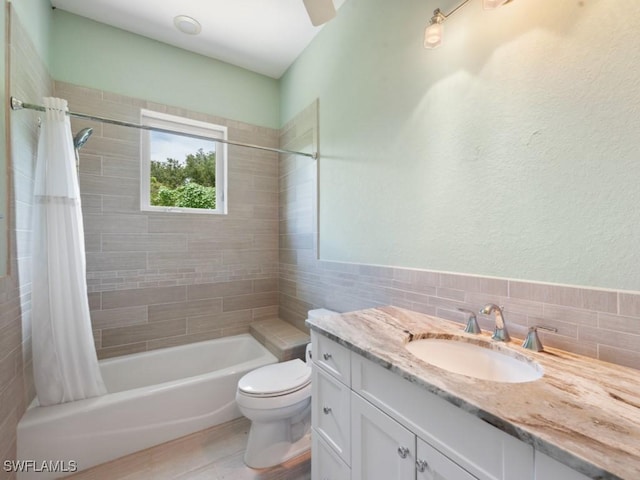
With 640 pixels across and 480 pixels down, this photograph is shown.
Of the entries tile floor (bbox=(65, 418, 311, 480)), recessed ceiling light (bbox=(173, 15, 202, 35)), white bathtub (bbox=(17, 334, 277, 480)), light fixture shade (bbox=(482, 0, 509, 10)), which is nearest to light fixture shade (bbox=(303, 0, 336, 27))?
light fixture shade (bbox=(482, 0, 509, 10))

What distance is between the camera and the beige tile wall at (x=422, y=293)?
79cm

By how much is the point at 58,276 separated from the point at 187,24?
1.99m

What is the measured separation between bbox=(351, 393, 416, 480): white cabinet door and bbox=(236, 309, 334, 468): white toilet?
611 millimetres

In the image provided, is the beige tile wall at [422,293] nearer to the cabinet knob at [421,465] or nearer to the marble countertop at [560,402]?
the marble countertop at [560,402]

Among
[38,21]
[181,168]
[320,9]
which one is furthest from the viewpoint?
[181,168]

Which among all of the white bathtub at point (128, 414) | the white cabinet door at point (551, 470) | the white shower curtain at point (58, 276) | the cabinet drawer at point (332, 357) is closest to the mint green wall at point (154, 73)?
the white shower curtain at point (58, 276)

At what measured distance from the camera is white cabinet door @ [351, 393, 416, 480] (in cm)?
77

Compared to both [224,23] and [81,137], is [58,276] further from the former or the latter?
[224,23]

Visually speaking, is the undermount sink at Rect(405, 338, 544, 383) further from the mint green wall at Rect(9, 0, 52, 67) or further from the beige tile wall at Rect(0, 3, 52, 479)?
the mint green wall at Rect(9, 0, 52, 67)

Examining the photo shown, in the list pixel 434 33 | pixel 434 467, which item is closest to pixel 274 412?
pixel 434 467

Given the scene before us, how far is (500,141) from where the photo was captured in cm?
106

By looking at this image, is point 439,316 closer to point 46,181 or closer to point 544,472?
point 544,472

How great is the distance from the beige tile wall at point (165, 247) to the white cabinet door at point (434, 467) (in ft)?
6.99

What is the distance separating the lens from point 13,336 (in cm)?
133
